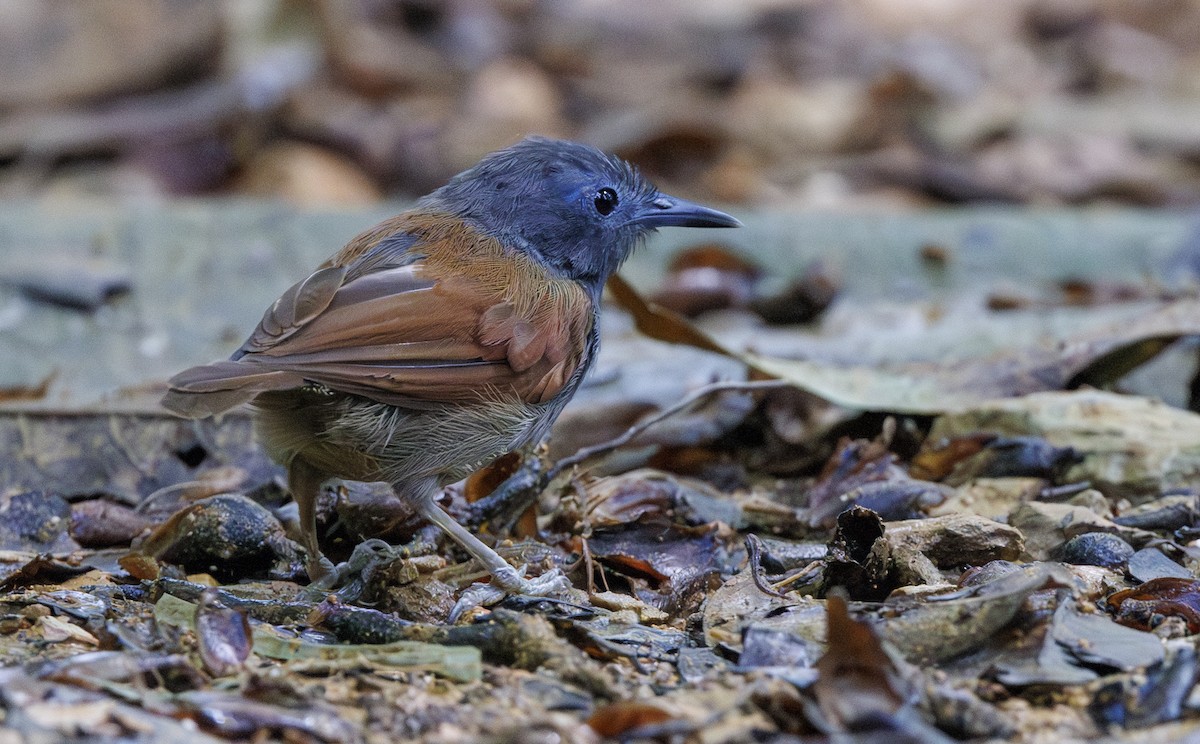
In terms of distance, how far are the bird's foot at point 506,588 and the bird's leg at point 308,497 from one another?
497 mm

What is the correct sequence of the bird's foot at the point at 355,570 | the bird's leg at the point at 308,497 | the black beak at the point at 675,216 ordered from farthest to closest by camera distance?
the black beak at the point at 675,216, the bird's leg at the point at 308,497, the bird's foot at the point at 355,570

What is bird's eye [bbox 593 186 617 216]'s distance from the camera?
4.36m

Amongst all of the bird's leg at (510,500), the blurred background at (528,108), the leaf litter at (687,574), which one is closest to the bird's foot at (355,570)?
the leaf litter at (687,574)

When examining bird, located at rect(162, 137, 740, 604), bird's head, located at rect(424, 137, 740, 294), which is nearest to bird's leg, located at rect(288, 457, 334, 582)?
bird, located at rect(162, 137, 740, 604)

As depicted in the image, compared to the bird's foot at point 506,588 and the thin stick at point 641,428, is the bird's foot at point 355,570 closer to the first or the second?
the bird's foot at point 506,588

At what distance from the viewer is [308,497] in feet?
12.8

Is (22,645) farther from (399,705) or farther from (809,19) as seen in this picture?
(809,19)

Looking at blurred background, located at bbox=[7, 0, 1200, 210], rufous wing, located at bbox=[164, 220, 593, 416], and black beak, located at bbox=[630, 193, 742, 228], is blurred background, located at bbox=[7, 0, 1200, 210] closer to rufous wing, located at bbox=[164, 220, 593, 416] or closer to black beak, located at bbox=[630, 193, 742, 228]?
black beak, located at bbox=[630, 193, 742, 228]

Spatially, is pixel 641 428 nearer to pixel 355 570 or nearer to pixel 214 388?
pixel 355 570

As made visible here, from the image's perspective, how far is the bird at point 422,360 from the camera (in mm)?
3467

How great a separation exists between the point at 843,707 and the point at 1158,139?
7.98 metres

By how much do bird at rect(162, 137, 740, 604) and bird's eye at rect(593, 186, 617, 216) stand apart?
154mm

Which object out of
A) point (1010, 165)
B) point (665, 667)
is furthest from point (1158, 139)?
point (665, 667)

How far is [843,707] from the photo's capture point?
261cm
